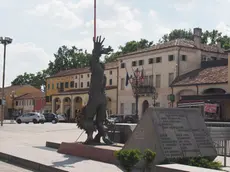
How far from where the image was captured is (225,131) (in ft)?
44.7

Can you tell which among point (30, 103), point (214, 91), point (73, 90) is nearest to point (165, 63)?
point (214, 91)

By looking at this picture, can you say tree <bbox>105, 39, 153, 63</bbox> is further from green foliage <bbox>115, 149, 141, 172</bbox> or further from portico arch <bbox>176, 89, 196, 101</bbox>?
green foliage <bbox>115, 149, 141, 172</bbox>

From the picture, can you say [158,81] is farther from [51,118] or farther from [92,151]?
[92,151]

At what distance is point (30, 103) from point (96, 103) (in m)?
81.8

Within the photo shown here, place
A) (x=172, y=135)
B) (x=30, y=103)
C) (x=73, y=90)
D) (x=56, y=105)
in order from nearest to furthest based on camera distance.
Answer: (x=172, y=135), (x=73, y=90), (x=56, y=105), (x=30, y=103)

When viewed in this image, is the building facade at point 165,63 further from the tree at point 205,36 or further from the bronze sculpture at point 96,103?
the bronze sculpture at point 96,103

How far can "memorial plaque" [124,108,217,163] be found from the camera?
32.3 ft

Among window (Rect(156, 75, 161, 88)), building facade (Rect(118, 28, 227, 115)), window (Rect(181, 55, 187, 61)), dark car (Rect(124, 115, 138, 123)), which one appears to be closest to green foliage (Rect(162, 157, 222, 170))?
dark car (Rect(124, 115, 138, 123))

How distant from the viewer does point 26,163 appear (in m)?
12.3

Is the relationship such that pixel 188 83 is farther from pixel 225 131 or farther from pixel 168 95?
pixel 225 131

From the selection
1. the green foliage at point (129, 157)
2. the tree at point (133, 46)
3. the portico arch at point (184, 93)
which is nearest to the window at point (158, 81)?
the portico arch at point (184, 93)

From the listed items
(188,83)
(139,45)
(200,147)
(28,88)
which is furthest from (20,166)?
(28,88)

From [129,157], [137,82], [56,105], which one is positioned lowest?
→ [129,157]

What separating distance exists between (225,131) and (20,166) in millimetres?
6571
